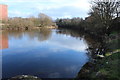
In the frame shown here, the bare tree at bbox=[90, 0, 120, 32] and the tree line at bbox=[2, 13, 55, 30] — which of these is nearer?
the bare tree at bbox=[90, 0, 120, 32]

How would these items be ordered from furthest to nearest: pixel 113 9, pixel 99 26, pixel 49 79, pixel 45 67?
pixel 99 26
pixel 113 9
pixel 45 67
pixel 49 79

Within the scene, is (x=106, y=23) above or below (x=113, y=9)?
below

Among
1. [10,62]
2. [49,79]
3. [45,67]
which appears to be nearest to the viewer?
[49,79]

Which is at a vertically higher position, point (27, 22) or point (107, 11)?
point (107, 11)

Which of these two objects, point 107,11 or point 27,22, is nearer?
point 107,11

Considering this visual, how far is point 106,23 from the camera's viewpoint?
1989cm

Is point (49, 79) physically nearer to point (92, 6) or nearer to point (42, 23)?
point (92, 6)

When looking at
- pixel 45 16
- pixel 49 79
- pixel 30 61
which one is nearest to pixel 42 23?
pixel 45 16

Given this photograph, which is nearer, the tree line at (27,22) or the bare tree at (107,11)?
the bare tree at (107,11)

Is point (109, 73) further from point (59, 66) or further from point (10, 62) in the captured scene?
point (10, 62)

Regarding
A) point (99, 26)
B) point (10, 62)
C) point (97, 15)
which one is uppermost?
point (97, 15)

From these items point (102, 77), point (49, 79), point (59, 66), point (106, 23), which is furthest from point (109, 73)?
point (106, 23)

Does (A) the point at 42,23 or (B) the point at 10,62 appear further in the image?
(A) the point at 42,23

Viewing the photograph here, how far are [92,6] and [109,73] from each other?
17.8 m
